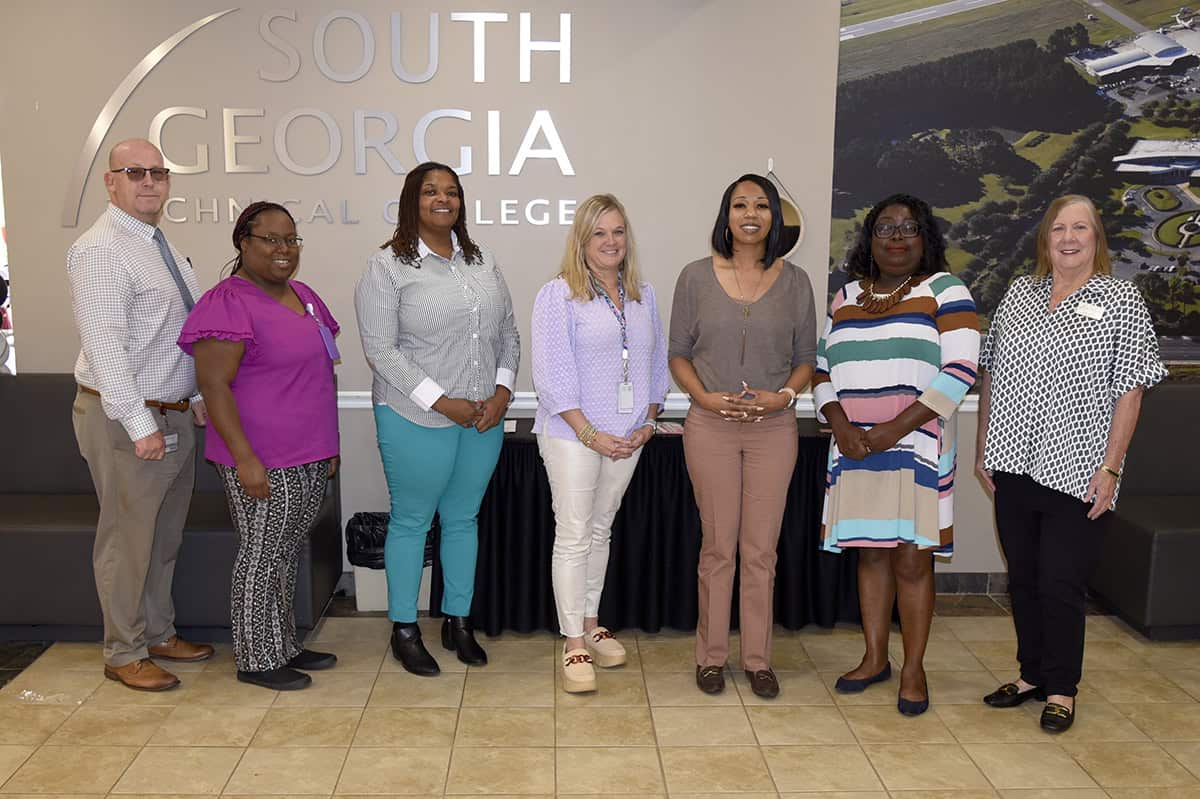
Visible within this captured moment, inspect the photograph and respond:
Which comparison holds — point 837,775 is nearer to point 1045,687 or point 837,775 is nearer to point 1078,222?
point 1045,687

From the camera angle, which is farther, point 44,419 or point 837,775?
point 44,419

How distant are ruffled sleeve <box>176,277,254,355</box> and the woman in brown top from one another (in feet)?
4.46

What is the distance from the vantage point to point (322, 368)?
124 inches

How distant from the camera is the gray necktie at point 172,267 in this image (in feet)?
10.5

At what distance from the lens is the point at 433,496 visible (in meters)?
3.36

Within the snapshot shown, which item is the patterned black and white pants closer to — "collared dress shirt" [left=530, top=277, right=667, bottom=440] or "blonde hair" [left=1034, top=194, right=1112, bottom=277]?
"collared dress shirt" [left=530, top=277, right=667, bottom=440]

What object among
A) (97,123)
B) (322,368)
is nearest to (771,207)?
(322,368)

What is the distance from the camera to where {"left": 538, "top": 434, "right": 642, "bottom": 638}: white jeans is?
3.25 m

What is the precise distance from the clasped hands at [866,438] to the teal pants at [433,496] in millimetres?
1197

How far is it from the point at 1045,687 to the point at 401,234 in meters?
2.61

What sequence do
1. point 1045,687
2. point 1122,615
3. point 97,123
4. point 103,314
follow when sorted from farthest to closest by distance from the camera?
point 97,123, point 1122,615, point 1045,687, point 103,314

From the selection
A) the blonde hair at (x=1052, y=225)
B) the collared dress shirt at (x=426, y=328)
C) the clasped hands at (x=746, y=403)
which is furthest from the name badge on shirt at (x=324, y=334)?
the blonde hair at (x=1052, y=225)

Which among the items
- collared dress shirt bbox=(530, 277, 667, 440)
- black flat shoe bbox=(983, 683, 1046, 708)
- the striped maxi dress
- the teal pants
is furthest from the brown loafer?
the teal pants

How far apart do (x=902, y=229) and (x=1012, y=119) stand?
174cm
